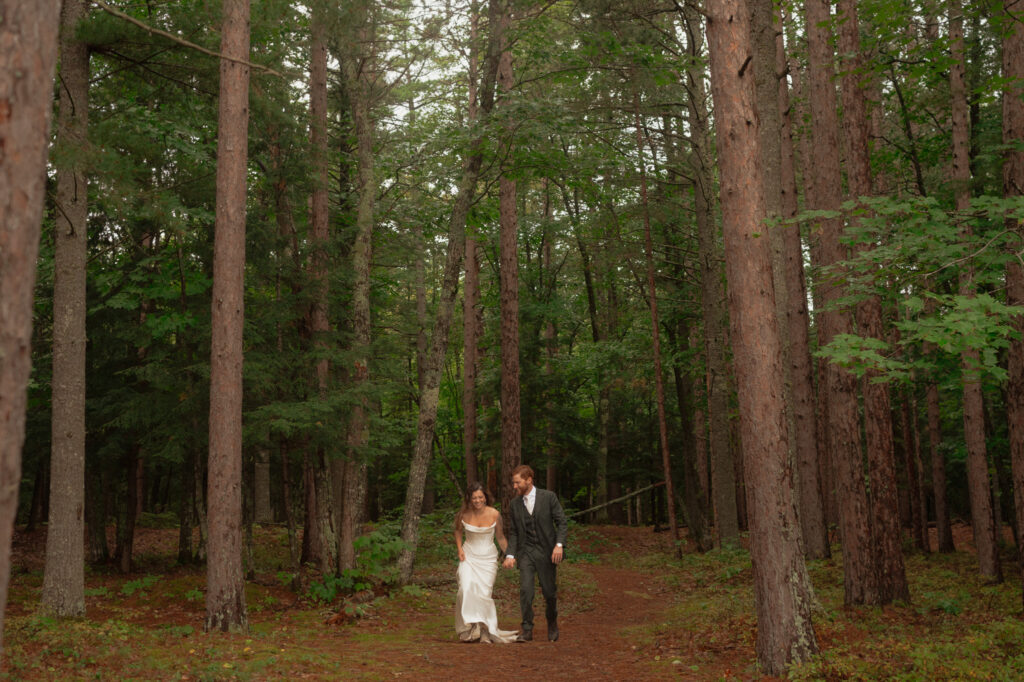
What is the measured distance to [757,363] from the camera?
726cm

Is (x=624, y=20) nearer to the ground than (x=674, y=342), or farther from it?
farther from it

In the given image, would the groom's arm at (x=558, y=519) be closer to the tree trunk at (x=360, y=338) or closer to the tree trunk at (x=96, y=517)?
the tree trunk at (x=360, y=338)

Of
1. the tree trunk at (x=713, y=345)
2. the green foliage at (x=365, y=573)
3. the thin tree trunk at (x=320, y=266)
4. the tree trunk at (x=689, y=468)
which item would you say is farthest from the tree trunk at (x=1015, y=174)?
the tree trunk at (x=689, y=468)

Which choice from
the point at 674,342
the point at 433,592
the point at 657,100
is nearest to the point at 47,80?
the point at 433,592

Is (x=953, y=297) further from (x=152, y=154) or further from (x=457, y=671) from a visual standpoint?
(x=152, y=154)

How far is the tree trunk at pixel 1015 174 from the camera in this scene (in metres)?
9.27

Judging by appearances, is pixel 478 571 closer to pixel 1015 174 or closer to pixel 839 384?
pixel 839 384

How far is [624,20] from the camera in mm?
16625

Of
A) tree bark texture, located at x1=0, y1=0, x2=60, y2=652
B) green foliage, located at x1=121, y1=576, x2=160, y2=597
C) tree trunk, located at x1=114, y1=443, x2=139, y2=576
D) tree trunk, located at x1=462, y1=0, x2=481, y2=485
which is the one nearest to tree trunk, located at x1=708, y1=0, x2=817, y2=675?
tree bark texture, located at x1=0, y1=0, x2=60, y2=652

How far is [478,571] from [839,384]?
5.68m

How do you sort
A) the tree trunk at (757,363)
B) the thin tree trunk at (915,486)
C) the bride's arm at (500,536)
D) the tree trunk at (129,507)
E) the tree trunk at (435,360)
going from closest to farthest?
the tree trunk at (757,363) < the bride's arm at (500,536) < the tree trunk at (435,360) < the tree trunk at (129,507) < the thin tree trunk at (915,486)

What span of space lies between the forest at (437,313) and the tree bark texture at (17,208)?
12mm

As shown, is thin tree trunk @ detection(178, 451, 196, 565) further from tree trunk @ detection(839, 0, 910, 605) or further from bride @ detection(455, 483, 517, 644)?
tree trunk @ detection(839, 0, 910, 605)

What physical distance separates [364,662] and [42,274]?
9.31 m
